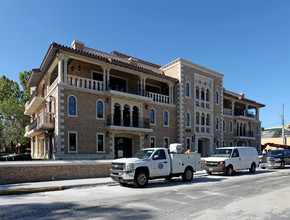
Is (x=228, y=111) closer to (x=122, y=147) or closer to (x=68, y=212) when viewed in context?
(x=122, y=147)

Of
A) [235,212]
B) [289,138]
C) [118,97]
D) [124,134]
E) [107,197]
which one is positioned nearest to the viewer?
[235,212]

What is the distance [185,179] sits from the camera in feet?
44.9

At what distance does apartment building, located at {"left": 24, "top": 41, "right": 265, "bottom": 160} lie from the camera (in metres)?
20.1

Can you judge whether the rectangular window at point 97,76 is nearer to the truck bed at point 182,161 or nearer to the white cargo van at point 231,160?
the white cargo van at point 231,160

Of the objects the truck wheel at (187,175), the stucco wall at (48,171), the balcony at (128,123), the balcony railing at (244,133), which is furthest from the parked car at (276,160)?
the stucco wall at (48,171)

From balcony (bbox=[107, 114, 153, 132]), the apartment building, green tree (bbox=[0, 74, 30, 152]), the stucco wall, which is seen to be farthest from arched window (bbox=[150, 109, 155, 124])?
green tree (bbox=[0, 74, 30, 152])

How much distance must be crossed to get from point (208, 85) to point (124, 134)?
14.0 meters

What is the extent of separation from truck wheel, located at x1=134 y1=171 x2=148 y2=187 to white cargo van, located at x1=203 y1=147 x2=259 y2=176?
22.7ft

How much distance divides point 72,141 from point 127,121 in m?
6.27

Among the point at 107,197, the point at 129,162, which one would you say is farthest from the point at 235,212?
the point at 129,162

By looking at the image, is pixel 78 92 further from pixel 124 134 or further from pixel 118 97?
pixel 124 134

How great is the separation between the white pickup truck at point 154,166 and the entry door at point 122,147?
1169cm

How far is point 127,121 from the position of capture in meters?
24.5

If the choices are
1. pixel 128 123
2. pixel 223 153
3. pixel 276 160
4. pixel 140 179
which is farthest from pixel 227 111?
pixel 140 179
